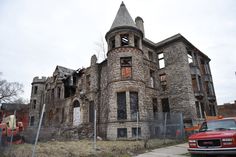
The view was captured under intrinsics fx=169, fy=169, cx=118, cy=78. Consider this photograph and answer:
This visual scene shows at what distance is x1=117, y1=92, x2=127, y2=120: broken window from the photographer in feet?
55.4

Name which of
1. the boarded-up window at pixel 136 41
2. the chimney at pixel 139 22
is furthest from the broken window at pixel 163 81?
the chimney at pixel 139 22

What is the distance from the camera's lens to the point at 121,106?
17156 millimetres

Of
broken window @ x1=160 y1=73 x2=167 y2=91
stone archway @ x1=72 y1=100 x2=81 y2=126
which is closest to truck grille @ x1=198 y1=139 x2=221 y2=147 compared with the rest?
broken window @ x1=160 y1=73 x2=167 y2=91

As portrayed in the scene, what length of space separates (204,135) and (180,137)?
850 centimetres

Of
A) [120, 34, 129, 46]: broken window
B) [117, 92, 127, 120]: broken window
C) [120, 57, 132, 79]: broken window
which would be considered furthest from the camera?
[120, 34, 129, 46]: broken window

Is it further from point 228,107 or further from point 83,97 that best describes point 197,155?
point 228,107

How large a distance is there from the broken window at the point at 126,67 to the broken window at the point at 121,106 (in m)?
2.00

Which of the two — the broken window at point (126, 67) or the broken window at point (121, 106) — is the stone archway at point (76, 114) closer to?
the broken window at point (121, 106)

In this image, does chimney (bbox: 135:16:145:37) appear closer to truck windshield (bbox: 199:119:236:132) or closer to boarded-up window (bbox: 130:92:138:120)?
boarded-up window (bbox: 130:92:138:120)

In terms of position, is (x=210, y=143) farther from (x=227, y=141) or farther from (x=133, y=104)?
(x=133, y=104)

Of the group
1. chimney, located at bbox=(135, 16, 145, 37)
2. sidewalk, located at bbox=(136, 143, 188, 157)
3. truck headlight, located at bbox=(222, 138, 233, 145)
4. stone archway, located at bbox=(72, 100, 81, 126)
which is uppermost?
chimney, located at bbox=(135, 16, 145, 37)

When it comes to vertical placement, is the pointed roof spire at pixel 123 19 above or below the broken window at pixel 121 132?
above

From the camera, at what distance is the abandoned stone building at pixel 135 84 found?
17.2 meters

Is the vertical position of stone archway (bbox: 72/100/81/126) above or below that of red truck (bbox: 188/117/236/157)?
above
